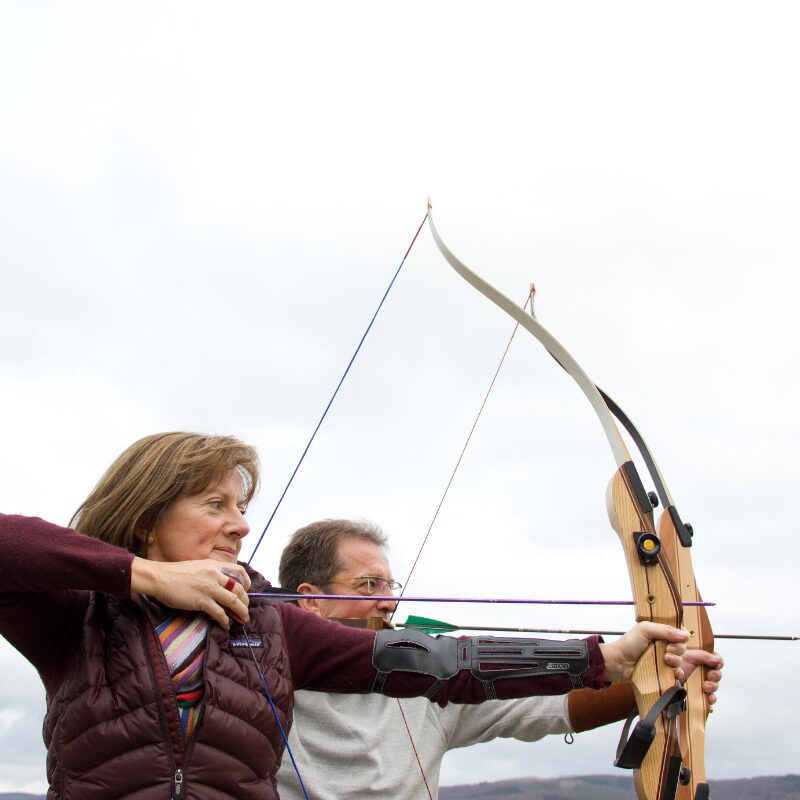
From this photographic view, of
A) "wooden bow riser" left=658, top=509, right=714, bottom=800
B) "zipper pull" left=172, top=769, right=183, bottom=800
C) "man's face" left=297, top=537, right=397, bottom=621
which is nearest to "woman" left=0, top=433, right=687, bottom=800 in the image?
"zipper pull" left=172, top=769, right=183, bottom=800

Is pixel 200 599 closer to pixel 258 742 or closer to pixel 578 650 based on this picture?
pixel 258 742

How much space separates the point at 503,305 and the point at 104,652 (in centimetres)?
148

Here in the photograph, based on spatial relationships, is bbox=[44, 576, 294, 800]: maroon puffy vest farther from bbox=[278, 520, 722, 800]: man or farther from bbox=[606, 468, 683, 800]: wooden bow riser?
bbox=[606, 468, 683, 800]: wooden bow riser

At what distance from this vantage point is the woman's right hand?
1.64 m

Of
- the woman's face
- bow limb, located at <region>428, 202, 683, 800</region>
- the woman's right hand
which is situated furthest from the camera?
bow limb, located at <region>428, 202, 683, 800</region>

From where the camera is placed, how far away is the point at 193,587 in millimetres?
1667

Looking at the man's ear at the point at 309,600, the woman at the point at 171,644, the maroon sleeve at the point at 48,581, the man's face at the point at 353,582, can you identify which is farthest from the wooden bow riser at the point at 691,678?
the maroon sleeve at the point at 48,581

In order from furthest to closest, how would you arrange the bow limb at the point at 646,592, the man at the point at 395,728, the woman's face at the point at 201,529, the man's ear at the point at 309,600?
the man's ear at the point at 309,600, the man at the point at 395,728, the bow limb at the point at 646,592, the woman's face at the point at 201,529

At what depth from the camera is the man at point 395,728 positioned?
226 cm

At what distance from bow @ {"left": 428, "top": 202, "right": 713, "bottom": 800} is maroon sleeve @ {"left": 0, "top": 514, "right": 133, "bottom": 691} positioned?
1.05 meters

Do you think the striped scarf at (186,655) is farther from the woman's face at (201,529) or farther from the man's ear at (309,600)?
the man's ear at (309,600)

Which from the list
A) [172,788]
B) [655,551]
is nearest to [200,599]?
[172,788]

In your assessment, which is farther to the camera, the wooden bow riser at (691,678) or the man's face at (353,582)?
the man's face at (353,582)

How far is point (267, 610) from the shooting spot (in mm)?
1841
